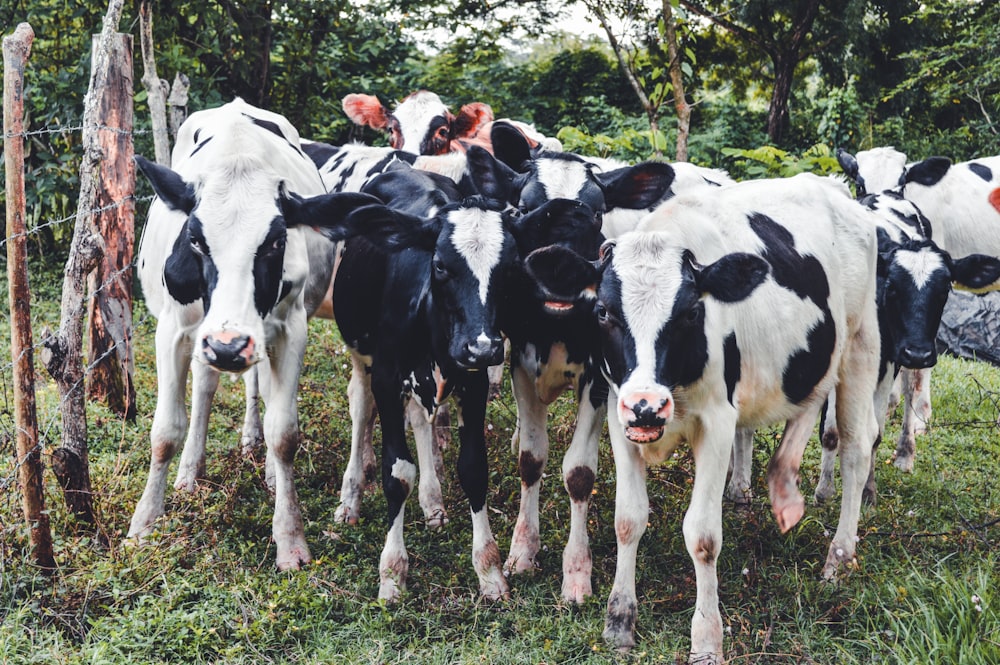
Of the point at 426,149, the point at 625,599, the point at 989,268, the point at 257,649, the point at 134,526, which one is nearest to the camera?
the point at 257,649

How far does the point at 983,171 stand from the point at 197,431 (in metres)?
8.00

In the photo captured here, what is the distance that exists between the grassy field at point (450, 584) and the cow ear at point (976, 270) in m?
1.39

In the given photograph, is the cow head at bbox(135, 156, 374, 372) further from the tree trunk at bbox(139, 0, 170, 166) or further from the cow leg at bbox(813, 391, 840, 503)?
the cow leg at bbox(813, 391, 840, 503)

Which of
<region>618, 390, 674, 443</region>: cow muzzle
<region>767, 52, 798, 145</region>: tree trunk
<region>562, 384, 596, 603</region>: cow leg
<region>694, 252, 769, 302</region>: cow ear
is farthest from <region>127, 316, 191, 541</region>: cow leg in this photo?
<region>767, 52, 798, 145</region>: tree trunk

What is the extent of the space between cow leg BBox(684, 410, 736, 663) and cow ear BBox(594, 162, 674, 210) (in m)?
1.84

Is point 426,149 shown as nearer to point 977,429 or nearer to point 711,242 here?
point 711,242

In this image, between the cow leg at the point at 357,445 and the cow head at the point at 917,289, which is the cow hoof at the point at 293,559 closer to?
the cow leg at the point at 357,445

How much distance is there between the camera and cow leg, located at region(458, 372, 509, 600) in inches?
203

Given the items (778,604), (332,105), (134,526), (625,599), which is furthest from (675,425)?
(332,105)

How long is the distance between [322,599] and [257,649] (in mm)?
484

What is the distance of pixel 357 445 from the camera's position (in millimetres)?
6422

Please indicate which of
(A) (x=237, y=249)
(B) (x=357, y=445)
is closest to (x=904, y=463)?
(B) (x=357, y=445)

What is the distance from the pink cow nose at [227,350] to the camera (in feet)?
15.0

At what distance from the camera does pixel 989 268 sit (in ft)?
21.0
